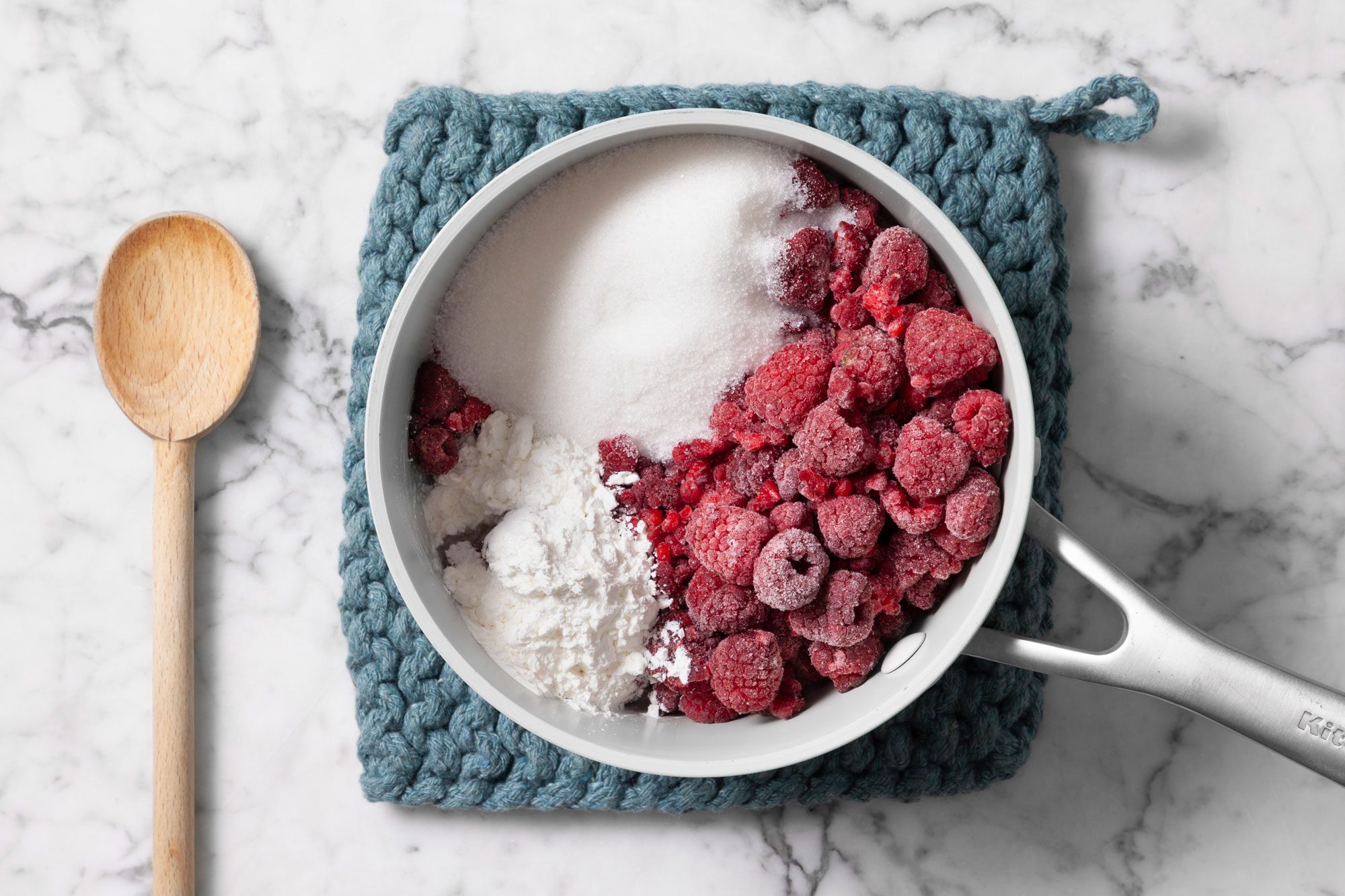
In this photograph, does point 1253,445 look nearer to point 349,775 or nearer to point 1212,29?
point 1212,29

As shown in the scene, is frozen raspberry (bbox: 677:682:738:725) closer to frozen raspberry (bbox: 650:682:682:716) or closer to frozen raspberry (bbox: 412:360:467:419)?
frozen raspberry (bbox: 650:682:682:716)

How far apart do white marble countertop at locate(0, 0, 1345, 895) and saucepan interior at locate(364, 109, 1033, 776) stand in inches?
11.2

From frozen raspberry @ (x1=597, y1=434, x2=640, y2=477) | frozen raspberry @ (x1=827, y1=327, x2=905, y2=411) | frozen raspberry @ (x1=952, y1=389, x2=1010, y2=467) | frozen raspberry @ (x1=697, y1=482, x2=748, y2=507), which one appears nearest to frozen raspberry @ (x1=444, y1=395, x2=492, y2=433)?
frozen raspberry @ (x1=597, y1=434, x2=640, y2=477)

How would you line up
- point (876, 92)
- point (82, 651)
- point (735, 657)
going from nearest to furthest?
1. point (735, 657)
2. point (876, 92)
3. point (82, 651)

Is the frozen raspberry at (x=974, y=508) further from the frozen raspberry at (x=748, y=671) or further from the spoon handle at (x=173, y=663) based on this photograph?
the spoon handle at (x=173, y=663)

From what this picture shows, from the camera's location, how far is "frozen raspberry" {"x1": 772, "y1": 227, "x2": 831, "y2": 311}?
2.82 feet

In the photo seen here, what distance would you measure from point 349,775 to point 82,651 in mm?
340

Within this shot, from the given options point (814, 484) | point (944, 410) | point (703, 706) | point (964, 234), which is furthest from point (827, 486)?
point (964, 234)

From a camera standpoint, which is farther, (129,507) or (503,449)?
(129,507)

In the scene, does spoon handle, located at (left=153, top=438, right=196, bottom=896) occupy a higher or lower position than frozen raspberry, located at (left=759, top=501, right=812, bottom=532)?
lower

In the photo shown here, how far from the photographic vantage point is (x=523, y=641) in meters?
0.86

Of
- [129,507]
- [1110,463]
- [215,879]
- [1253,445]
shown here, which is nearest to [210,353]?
[129,507]

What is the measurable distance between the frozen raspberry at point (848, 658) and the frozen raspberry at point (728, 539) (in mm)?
87

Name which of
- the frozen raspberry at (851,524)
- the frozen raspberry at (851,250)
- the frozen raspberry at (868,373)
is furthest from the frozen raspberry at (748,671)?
the frozen raspberry at (851,250)
